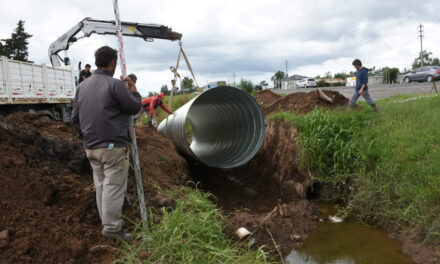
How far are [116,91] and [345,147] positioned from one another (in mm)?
4819

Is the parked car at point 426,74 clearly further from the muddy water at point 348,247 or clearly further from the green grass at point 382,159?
the muddy water at point 348,247

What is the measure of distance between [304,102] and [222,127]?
91.6 inches

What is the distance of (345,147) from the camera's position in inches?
267

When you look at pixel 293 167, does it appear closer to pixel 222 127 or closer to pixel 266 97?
pixel 222 127

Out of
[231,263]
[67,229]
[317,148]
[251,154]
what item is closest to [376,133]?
[317,148]

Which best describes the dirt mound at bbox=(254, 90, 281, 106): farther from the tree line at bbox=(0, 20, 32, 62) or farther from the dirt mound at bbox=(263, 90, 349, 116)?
the tree line at bbox=(0, 20, 32, 62)

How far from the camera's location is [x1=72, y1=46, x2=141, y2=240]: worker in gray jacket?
137 inches

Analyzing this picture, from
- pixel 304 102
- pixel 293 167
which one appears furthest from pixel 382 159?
pixel 304 102

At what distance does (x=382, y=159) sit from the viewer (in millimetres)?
6188

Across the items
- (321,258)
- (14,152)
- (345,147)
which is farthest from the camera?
(345,147)

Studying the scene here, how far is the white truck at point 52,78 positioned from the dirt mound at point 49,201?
470cm

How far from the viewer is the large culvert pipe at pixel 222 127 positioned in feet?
25.4

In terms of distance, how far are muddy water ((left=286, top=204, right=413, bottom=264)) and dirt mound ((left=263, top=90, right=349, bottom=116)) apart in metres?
4.00

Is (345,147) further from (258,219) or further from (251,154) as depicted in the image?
(258,219)
